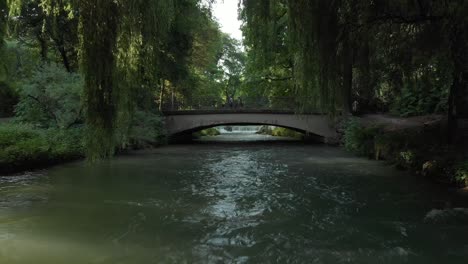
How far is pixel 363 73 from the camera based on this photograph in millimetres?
8594

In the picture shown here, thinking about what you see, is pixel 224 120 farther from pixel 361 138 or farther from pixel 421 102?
pixel 421 102

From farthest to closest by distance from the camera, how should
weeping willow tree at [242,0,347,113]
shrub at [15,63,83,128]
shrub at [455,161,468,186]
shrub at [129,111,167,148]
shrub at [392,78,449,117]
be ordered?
shrub at [129,111,167,148], shrub at [392,78,449,117], shrub at [15,63,83,128], shrub at [455,161,468,186], weeping willow tree at [242,0,347,113]

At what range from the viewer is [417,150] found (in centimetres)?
1412

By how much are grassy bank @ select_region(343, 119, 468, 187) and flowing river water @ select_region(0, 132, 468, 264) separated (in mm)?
607

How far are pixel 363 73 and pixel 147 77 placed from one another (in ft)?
15.3

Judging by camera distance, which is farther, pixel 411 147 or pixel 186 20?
pixel 186 20

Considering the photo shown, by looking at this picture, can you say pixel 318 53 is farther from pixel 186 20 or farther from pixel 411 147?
pixel 186 20

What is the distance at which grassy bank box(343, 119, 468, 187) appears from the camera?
452 inches

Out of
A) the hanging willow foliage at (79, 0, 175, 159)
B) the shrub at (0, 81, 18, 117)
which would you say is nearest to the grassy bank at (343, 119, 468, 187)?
the hanging willow foliage at (79, 0, 175, 159)

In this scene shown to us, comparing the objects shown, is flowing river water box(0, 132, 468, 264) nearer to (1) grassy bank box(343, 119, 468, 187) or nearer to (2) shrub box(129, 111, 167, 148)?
(1) grassy bank box(343, 119, 468, 187)

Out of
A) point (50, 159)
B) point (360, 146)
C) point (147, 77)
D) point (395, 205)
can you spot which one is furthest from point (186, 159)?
point (147, 77)

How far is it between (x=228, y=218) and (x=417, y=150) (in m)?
8.88

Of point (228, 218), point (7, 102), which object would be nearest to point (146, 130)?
point (7, 102)

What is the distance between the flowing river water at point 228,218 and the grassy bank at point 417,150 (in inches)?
23.9
